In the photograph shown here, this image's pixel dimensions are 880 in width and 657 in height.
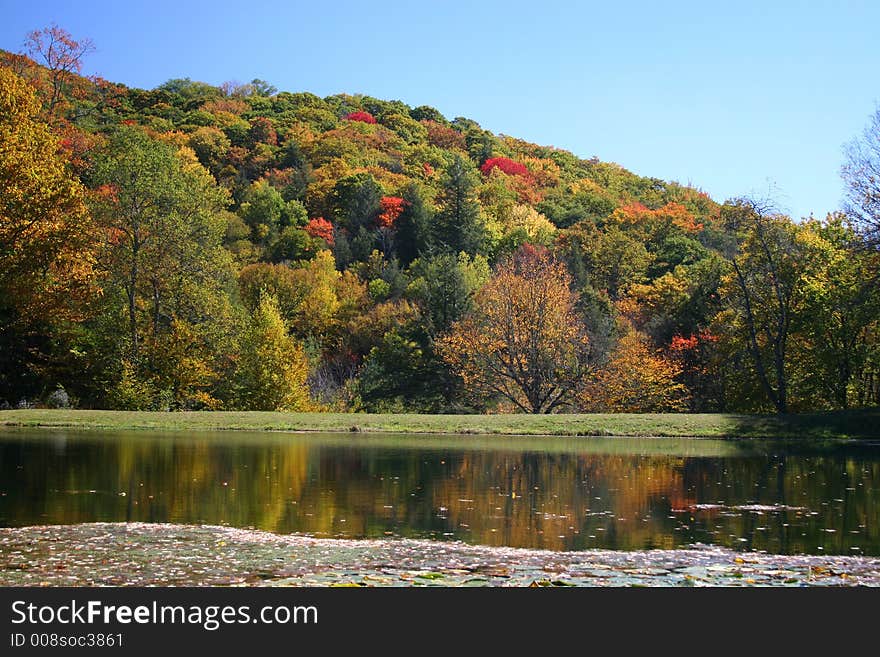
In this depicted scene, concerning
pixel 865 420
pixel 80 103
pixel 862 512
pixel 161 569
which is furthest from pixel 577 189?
pixel 161 569

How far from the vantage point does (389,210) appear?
88125 millimetres

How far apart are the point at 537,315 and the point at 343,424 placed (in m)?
11.8

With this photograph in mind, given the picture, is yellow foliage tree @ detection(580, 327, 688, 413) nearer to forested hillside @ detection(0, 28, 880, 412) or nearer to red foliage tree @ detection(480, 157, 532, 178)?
forested hillside @ detection(0, 28, 880, 412)

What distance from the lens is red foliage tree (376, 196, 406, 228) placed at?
8719 centimetres

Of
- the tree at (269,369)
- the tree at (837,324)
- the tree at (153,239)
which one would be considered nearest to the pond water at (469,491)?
the tree at (837,324)

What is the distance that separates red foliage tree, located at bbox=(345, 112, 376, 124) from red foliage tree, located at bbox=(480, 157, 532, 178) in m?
18.1

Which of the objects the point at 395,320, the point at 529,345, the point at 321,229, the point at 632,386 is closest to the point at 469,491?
the point at 529,345

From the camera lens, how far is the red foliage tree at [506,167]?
115 metres

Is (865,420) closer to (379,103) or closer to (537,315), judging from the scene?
(537,315)

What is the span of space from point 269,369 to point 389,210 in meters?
46.3

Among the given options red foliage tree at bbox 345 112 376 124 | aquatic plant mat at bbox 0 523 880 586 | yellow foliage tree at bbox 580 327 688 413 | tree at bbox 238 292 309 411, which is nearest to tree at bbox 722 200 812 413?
yellow foliage tree at bbox 580 327 688 413

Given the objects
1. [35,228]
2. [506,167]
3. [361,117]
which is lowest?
[35,228]

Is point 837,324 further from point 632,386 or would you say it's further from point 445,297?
point 445,297
